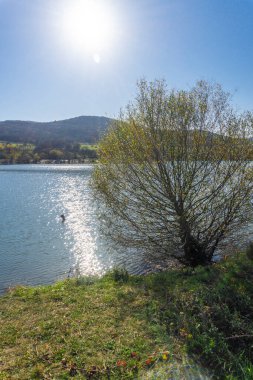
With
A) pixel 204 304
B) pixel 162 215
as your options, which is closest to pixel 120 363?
pixel 204 304

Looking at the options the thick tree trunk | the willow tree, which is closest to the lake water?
the willow tree

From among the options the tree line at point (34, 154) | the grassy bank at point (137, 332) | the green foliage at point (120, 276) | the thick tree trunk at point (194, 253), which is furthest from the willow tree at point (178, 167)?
the tree line at point (34, 154)

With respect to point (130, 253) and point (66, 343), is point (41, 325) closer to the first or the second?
point (66, 343)

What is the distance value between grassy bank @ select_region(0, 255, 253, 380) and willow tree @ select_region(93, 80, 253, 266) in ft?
9.44

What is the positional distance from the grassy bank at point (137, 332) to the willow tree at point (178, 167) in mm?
2877

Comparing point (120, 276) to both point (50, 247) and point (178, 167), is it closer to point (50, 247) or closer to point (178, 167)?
point (178, 167)

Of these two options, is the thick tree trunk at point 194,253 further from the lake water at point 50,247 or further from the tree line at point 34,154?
the tree line at point 34,154

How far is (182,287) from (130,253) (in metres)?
10.6

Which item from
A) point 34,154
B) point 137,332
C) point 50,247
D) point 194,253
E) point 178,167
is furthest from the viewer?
point 34,154

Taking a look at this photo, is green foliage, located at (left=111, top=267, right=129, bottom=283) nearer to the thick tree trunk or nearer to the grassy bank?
the grassy bank

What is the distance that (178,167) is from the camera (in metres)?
11.6

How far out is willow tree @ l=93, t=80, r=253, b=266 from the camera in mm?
11570

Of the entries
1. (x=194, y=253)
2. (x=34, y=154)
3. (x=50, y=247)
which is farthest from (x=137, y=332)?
(x=34, y=154)

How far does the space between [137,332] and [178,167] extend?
6.78m
